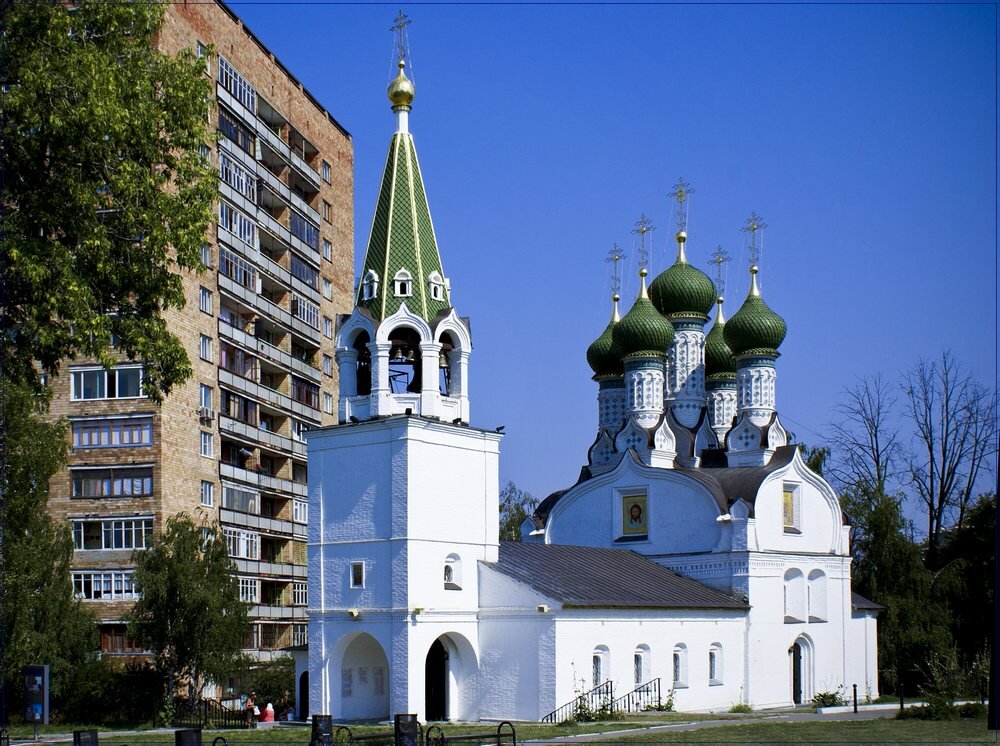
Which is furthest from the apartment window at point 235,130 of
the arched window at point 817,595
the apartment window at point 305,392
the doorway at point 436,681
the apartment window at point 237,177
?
the arched window at point 817,595

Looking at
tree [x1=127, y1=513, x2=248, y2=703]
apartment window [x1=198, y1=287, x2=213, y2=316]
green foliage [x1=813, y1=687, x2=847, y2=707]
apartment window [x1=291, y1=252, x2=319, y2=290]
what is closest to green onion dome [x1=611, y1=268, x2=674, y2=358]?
green foliage [x1=813, y1=687, x2=847, y2=707]

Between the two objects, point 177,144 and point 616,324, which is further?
point 616,324

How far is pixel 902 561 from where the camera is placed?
139 feet

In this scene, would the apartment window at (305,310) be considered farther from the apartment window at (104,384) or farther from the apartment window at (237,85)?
the apartment window at (104,384)

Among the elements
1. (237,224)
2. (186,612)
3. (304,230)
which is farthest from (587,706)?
(304,230)

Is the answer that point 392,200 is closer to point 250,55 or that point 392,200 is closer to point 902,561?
point 250,55

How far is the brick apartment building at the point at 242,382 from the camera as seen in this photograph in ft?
127

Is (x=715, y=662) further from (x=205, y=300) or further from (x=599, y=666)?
Answer: (x=205, y=300)

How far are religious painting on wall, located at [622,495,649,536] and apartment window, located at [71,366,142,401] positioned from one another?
14979mm

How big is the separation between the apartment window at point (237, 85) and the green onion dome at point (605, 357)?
15.0 m

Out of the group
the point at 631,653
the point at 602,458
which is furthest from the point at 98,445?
the point at 631,653

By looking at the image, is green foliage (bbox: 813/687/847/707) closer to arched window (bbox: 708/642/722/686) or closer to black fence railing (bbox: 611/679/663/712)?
arched window (bbox: 708/642/722/686)

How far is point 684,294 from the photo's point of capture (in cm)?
→ 4138

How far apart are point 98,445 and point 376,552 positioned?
572 inches
